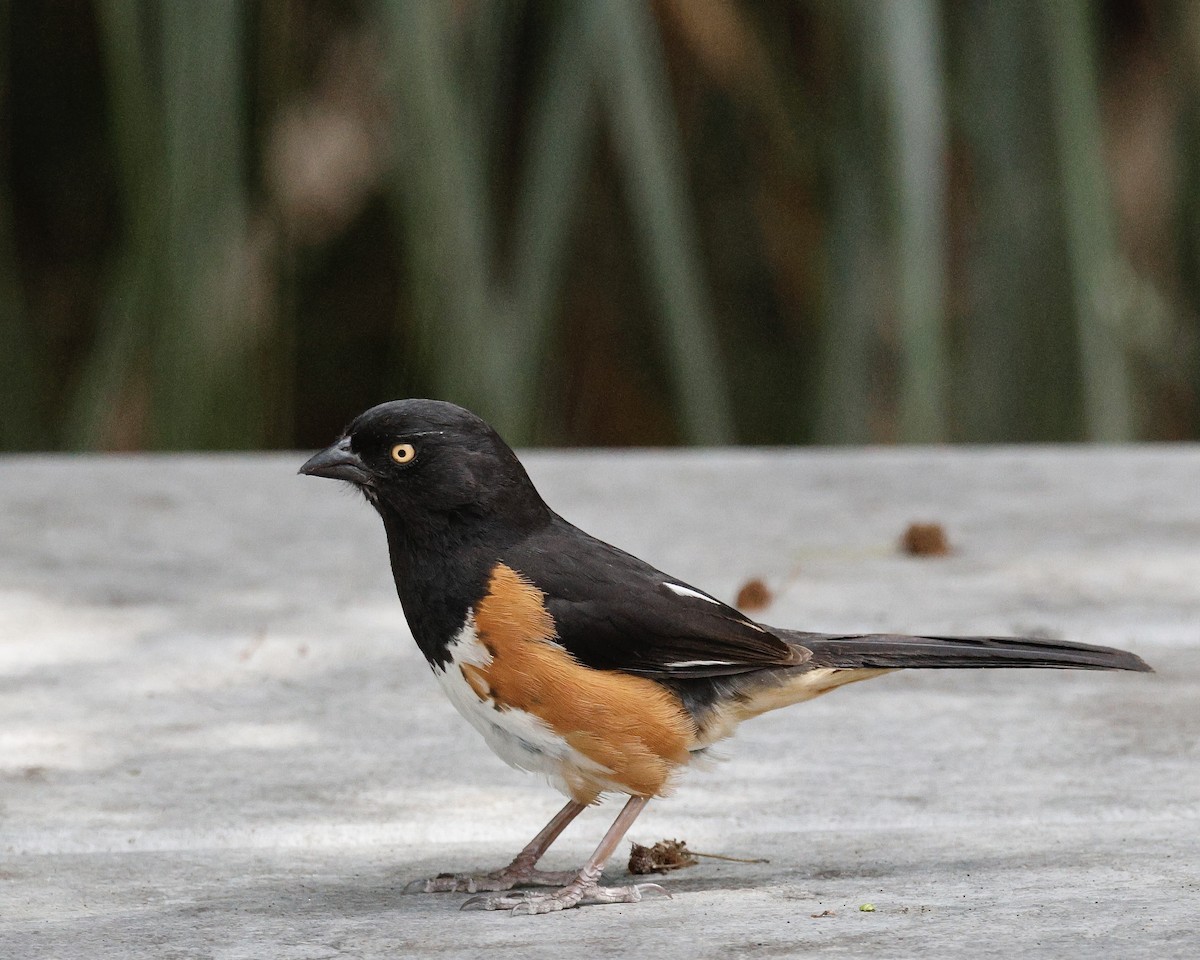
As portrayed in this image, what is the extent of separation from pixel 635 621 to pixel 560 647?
113 mm

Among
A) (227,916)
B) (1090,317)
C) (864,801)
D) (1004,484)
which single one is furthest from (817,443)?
(227,916)

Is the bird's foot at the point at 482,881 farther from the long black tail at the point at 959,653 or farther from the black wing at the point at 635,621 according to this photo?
the long black tail at the point at 959,653

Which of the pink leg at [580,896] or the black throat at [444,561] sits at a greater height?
the black throat at [444,561]

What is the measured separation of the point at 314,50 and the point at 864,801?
5.18 meters

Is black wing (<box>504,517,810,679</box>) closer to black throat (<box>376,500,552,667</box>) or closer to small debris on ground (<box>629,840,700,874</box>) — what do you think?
black throat (<box>376,500,552,667</box>)

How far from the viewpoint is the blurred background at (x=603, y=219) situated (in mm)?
5738

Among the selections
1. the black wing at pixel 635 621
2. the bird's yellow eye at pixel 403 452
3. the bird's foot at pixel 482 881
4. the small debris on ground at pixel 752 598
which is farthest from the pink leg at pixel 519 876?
the small debris on ground at pixel 752 598

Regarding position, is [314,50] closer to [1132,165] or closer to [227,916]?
[1132,165]

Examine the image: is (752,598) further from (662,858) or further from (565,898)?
(565,898)

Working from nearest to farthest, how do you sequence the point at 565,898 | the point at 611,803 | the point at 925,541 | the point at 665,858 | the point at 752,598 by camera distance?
the point at 565,898
the point at 665,858
the point at 611,803
the point at 752,598
the point at 925,541

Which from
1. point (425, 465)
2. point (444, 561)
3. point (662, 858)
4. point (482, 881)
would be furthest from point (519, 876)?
point (425, 465)

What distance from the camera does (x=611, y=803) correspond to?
3.04 metres

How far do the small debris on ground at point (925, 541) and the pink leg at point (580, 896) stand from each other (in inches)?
67.2

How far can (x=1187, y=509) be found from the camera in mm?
4168
